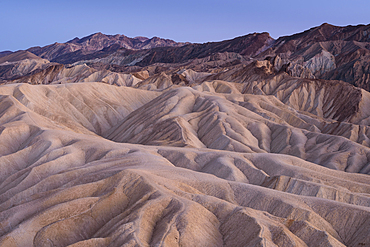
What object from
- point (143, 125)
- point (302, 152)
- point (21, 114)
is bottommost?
point (302, 152)

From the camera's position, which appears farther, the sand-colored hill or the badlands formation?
the badlands formation

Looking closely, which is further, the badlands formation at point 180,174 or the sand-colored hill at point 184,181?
the badlands formation at point 180,174

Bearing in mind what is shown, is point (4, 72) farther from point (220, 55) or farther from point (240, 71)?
point (240, 71)

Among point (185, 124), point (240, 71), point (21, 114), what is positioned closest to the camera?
point (21, 114)

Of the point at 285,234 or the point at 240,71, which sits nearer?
the point at 285,234

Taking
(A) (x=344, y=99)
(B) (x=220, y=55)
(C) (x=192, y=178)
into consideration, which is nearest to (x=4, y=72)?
(B) (x=220, y=55)

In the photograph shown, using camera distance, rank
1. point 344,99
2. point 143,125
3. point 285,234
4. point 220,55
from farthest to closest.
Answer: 1. point 220,55
2. point 344,99
3. point 143,125
4. point 285,234

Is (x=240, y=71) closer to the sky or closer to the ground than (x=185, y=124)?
closer to the sky

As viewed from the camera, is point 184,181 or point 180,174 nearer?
point 184,181
